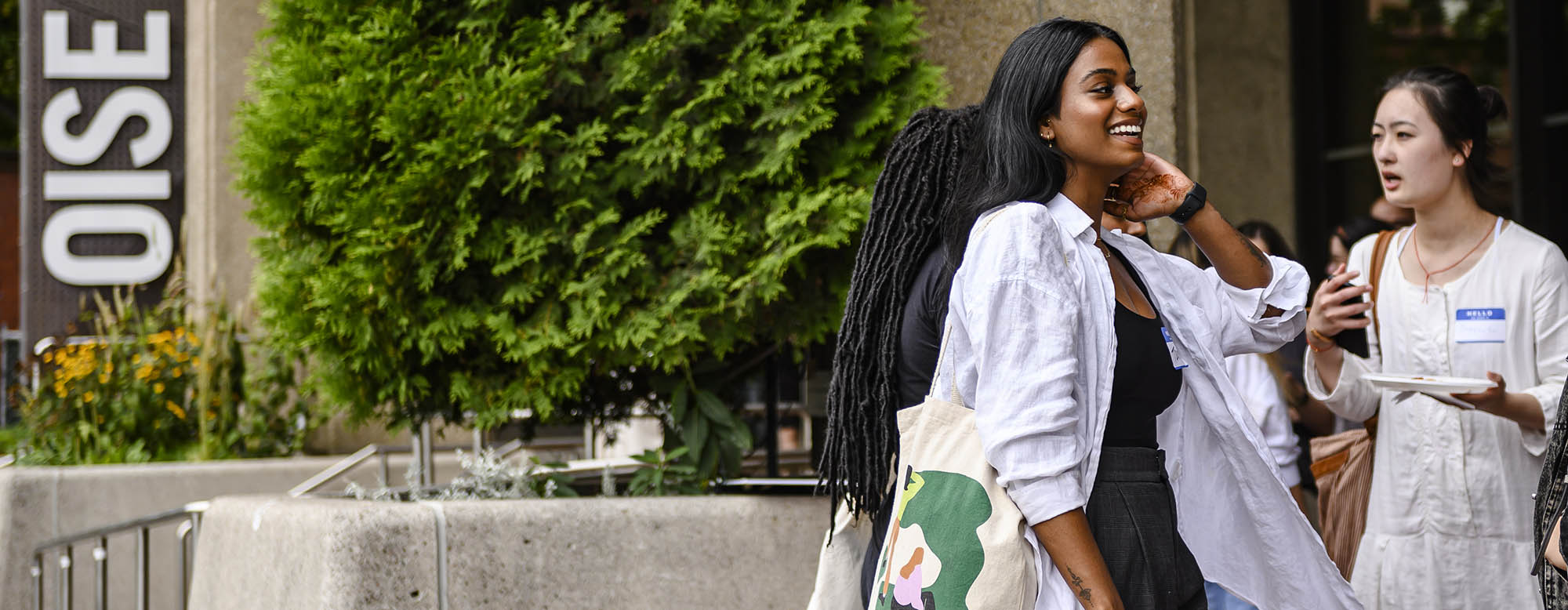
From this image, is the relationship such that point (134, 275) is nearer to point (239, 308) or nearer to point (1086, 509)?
point (239, 308)

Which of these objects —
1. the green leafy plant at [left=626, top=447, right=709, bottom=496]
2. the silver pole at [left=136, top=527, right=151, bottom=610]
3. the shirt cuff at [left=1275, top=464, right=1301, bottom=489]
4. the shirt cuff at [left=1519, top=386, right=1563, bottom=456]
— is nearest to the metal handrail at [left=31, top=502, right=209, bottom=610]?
the silver pole at [left=136, top=527, right=151, bottom=610]

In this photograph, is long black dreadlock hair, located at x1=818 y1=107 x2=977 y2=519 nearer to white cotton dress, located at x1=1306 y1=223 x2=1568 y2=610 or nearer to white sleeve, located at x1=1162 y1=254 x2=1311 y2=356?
white sleeve, located at x1=1162 y1=254 x2=1311 y2=356

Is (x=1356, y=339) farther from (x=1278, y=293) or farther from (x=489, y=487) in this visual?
(x=489, y=487)

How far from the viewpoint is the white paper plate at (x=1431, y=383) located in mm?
3025

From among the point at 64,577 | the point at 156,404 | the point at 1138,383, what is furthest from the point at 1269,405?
the point at 156,404

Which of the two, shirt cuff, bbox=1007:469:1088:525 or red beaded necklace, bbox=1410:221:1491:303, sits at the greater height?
red beaded necklace, bbox=1410:221:1491:303

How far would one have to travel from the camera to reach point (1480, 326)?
Result: 11.1 feet

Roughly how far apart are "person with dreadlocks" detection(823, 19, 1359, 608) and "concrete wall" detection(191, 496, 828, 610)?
128 cm

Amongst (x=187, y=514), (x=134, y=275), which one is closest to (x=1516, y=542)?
(x=187, y=514)

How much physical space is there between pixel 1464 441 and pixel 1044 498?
74.2 inches

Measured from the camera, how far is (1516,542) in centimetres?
332

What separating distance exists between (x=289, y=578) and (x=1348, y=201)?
7232mm

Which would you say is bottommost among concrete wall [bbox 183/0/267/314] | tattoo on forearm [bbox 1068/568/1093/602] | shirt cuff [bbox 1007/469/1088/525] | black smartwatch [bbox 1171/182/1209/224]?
tattoo on forearm [bbox 1068/568/1093/602]

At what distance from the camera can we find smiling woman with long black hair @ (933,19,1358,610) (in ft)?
6.98
